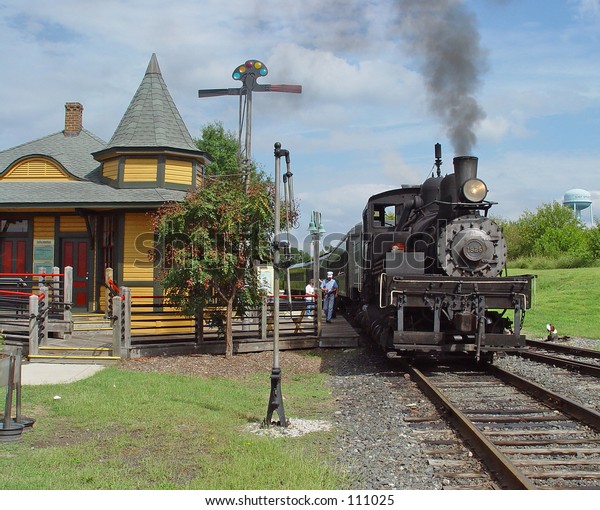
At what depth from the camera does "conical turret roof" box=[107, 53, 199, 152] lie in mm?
16969

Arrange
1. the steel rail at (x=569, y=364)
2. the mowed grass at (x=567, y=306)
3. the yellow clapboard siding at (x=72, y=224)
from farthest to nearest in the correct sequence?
the mowed grass at (x=567, y=306)
the yellow clapboard siding at (x=72, y=224)
the steel rail at (x=569, y=364)

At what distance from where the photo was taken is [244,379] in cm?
1078

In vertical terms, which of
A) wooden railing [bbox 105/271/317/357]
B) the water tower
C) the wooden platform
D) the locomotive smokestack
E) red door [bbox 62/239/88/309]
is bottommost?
the wooden platform

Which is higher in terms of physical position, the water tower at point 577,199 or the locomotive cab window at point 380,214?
the water tower at point 577,199

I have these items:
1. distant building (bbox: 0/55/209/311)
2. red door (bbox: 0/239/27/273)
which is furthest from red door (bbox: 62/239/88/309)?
red door (bbox: 0/239/27/273)

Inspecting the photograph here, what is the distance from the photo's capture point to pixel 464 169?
427 inches

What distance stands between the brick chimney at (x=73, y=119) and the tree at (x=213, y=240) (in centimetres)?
1002

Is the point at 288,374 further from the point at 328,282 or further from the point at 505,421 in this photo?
the point at 328,282

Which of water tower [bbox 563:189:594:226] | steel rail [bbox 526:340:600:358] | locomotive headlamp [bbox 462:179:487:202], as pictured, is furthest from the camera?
water tower [bbox 563:189:594:226]

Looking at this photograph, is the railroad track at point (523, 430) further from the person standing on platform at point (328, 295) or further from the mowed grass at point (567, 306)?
the person standing on platform at point (328, 295)

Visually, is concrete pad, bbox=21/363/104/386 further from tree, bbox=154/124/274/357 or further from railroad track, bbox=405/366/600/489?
railroad track, bbox=405/366/600/489

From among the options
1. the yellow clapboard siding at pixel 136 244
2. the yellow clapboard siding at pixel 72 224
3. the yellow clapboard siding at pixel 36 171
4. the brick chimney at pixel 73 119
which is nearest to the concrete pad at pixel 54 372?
the yellow clapboard siding at pixel 136 244

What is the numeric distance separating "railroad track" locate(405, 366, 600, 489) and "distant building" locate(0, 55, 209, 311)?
28.7 feet

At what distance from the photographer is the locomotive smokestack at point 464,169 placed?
10.8m
